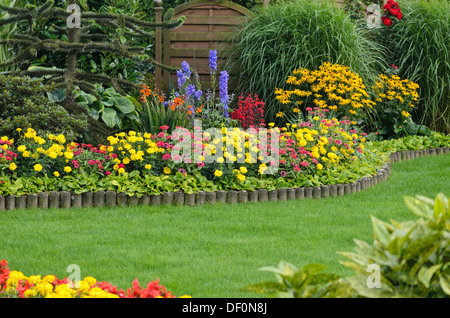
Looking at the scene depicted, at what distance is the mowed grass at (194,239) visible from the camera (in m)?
3.81

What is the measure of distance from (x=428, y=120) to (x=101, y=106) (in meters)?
5.36

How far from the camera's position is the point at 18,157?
5.89m

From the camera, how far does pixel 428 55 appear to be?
9430mm

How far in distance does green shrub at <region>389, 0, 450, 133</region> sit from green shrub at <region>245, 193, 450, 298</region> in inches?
305

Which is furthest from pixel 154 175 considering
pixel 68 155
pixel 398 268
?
pixel 398 268

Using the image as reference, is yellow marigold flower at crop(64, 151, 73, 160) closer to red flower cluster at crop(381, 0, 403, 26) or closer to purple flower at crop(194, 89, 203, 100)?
purple flower at crop(194, 89, 203, 100)

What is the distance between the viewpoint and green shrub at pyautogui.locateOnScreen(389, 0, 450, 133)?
9.39 metres

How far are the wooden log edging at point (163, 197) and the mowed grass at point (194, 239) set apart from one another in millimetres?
125

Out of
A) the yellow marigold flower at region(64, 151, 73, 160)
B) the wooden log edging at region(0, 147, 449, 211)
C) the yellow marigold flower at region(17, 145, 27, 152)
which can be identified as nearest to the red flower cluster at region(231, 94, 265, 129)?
the wooden log edging at region(0, 147, 449, 211)

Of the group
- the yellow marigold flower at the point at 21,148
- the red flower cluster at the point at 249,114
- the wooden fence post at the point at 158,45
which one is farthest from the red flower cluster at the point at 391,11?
the yellow marigold flower at the point at 21,148

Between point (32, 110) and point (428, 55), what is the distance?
6038mm

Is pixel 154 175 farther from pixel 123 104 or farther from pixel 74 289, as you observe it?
pixel 74 289

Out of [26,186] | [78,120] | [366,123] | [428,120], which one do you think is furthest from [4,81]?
[428,120]

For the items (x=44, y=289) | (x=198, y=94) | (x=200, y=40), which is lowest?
(x=44, y=289)
